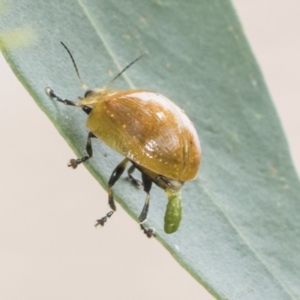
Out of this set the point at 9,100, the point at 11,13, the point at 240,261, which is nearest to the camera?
the point at 11,13

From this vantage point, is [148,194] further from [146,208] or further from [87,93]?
[87,93]

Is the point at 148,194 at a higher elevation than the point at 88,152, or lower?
lower

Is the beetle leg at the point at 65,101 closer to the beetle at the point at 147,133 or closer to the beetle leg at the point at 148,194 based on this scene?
the beetle at the point at 147,133

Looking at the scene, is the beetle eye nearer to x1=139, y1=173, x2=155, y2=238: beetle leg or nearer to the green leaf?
the green leaf

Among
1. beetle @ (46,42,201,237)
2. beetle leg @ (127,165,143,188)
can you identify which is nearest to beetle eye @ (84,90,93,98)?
beetle @ (46,42,201,237)

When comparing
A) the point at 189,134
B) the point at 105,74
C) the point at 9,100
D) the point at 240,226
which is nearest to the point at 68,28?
the point at 105,74

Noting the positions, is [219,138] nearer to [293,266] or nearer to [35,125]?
[293,266]

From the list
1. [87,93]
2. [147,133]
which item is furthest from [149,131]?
[87,93]

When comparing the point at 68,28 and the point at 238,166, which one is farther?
the point at 238,166
